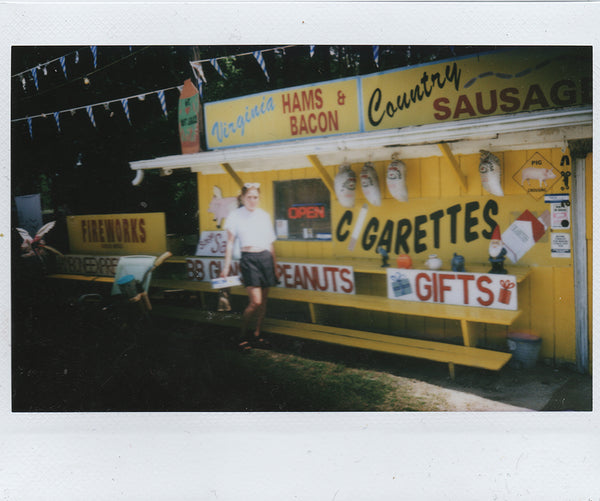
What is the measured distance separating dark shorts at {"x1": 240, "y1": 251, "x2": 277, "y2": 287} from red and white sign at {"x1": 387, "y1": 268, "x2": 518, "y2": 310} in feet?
4.18

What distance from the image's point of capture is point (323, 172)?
4.80 meters

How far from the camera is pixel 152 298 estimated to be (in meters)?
4.74

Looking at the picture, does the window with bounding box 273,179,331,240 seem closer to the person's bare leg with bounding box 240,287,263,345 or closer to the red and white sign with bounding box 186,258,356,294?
the red and white sign with bounding box 186,258,356,294

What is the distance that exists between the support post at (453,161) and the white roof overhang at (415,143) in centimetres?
7

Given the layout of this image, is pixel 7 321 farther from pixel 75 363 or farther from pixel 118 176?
pixel 118 176

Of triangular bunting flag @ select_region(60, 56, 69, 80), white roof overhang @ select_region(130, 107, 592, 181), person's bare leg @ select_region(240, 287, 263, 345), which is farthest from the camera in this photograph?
person's bare leg @ select_region(240, 287, 263, 345)

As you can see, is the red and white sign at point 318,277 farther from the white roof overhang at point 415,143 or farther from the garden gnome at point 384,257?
the white roof overhang at point 415,143

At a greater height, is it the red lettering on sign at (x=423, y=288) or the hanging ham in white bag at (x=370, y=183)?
the hanging ham in white bag at (x=370, y=183)

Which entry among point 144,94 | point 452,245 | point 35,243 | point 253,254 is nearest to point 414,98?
point 452,245

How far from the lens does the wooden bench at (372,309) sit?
13.0 feet

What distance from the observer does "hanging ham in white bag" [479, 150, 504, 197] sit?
4066mm

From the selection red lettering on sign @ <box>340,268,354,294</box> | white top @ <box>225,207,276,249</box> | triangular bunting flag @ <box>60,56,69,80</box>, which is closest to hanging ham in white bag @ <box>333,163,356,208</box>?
red lettering on sign @ <box>340,268,354,294</box>
